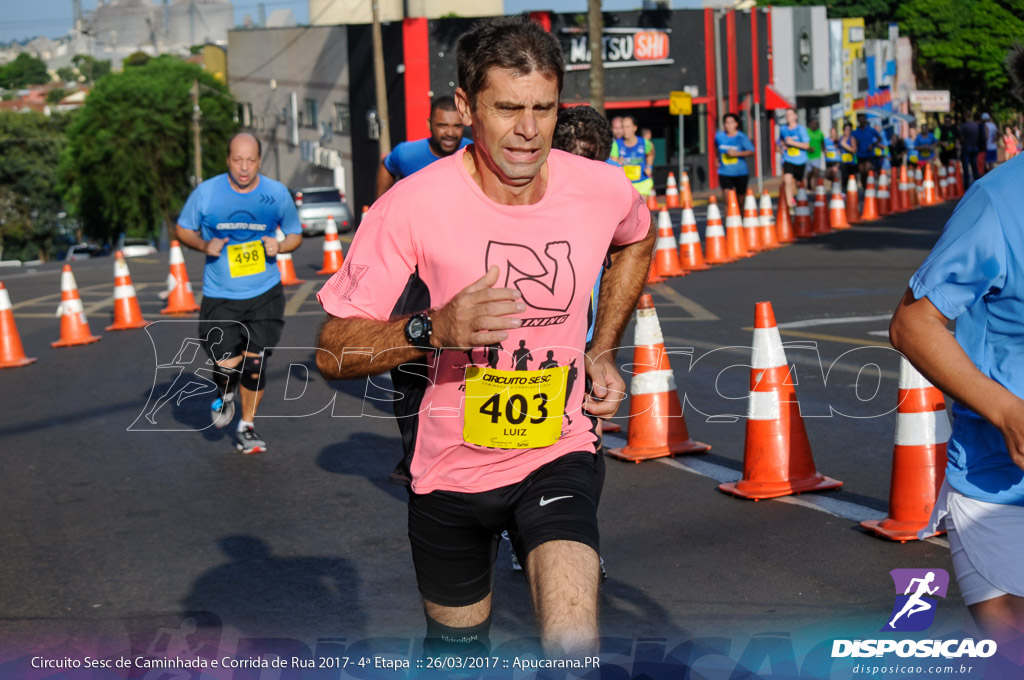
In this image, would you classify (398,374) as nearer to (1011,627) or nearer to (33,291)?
(1011,627)

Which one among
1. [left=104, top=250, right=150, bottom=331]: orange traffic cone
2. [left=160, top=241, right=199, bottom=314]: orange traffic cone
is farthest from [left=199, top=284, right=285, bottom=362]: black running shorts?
[left=160, top=241, right=199, bottom=314]: orange traffic cone

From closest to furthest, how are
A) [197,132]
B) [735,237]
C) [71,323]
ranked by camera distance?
[71,323]
[735,237]
[197,132]

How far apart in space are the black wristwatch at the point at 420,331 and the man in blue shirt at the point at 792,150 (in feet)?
68.4

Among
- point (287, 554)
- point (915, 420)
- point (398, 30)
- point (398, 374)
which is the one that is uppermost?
point (398, 30)

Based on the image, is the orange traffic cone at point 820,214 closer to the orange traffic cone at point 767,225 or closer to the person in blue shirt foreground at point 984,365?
the orange traffic cone at point 767,225

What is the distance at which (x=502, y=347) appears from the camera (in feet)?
11.5

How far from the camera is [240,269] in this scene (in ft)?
27.9

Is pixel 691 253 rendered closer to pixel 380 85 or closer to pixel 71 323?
pixel 71 323

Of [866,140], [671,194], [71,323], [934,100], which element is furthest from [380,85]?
[71,323]

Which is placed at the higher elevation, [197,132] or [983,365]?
[197,132]

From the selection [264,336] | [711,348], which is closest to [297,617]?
[264,336]

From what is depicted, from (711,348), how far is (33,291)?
14.5 metres

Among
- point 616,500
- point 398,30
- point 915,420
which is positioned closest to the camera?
point 915,420

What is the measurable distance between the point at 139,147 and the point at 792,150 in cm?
4834
